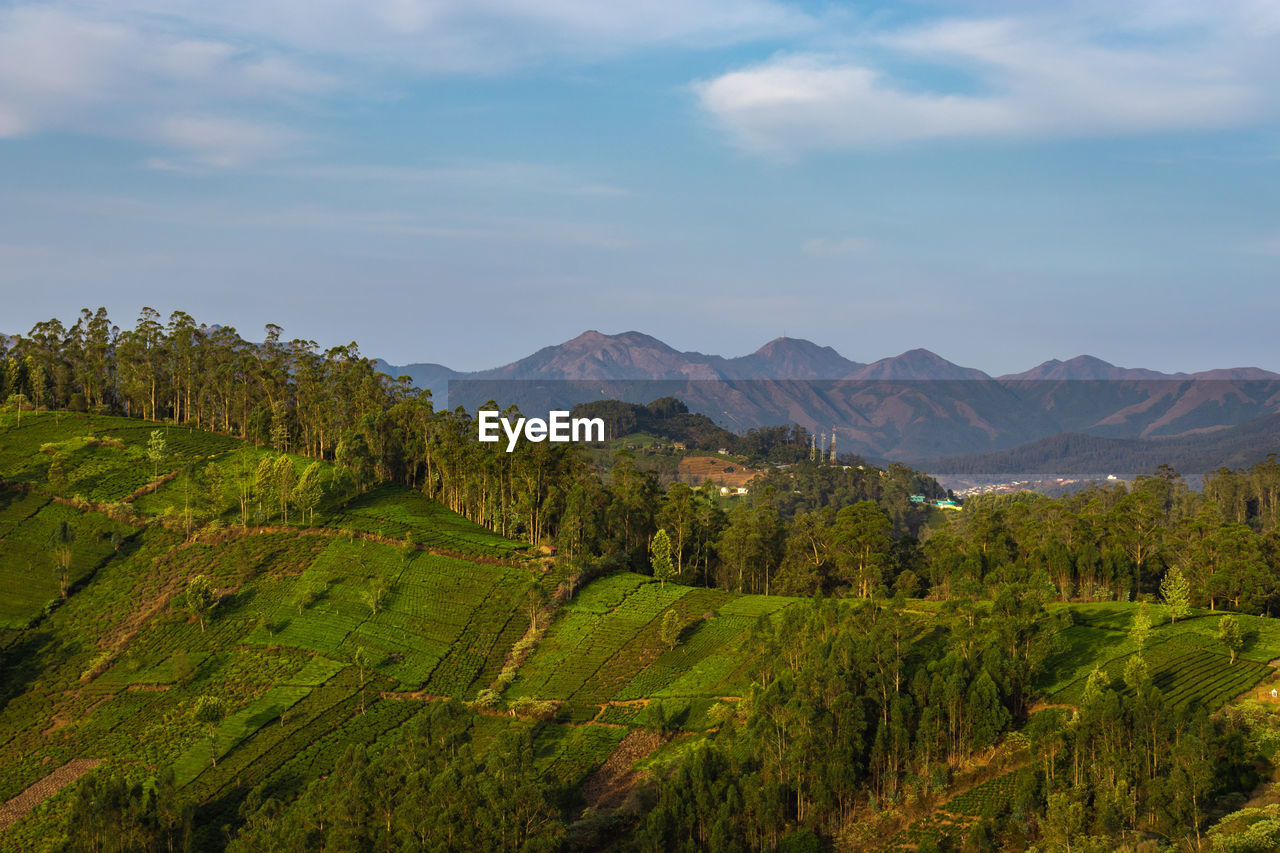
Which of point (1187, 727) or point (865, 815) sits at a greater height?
point (1187, 727)

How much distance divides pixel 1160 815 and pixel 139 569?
2492 inches

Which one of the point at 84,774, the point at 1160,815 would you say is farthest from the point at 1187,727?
the point at 84,774

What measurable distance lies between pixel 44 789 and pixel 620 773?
93.1ft

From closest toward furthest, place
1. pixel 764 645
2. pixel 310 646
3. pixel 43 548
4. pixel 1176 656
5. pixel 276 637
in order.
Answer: pixel 1176 656 → pixel 764 645 → pixel 310 646 → pixel 276 637 → pixel 43 548

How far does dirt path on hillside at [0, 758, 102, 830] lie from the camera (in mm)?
46219

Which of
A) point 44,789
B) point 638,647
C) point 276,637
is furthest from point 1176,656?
point 44,789

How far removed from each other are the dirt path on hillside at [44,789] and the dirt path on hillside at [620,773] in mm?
25580

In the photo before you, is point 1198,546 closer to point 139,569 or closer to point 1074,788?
point 1074,788

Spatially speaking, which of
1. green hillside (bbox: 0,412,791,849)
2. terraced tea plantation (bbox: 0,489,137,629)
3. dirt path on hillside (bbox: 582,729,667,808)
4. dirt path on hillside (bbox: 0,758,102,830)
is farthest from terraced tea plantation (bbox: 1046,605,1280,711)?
terraced tea plantation (bbox: 0,489,137,629)

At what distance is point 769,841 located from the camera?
139ft

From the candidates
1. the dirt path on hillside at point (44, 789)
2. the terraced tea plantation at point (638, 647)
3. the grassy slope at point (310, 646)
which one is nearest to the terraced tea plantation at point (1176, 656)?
the grassy slope at point (310, 646)

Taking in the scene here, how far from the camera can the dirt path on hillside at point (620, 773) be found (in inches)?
1881

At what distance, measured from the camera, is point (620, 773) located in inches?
1967

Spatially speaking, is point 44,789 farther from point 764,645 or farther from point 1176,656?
point 1176,656
